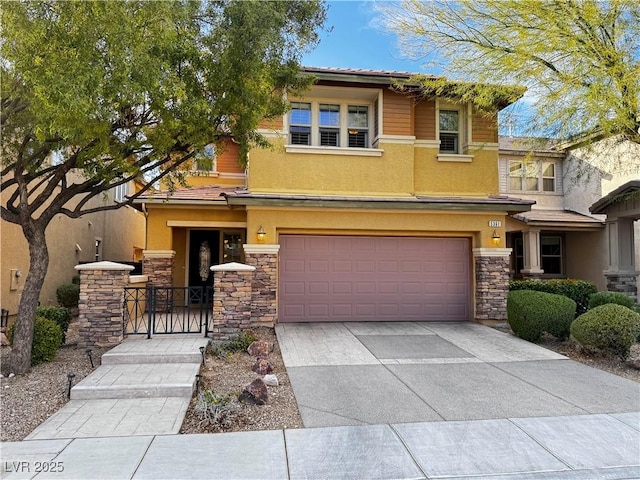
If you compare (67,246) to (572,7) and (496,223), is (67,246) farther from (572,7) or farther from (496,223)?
(572,7)

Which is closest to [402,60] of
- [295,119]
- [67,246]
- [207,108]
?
[295,119]

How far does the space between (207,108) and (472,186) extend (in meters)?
7.82

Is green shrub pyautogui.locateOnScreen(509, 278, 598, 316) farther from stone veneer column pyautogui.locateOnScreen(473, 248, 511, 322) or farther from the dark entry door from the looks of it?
the dark entry door

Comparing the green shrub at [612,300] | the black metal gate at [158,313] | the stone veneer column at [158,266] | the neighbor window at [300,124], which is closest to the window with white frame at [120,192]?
the stone veneer column at [158,266]

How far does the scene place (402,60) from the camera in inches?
402

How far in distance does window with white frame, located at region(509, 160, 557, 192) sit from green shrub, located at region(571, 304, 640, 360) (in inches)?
420

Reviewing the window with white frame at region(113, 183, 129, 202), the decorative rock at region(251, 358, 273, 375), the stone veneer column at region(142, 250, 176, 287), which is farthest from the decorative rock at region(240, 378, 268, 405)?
the window with white frame at region(113, 183, 129, 202)

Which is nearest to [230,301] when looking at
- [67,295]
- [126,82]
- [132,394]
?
[132,394]

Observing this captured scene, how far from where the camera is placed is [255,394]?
546cm

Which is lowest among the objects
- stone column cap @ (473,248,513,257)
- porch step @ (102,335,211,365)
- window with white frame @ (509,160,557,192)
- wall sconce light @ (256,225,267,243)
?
porch step @ (102,335,211,365)

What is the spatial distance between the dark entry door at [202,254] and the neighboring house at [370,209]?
2.00 meters

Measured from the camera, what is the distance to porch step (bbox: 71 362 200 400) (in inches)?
227

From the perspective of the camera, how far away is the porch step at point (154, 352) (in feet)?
23.0

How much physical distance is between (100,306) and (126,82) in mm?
4441
